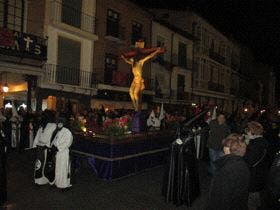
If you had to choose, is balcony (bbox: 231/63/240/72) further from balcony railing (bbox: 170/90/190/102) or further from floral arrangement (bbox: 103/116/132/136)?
floral arrangement (bbox: 103/116/132/136)

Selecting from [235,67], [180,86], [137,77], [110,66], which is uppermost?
[235,67]

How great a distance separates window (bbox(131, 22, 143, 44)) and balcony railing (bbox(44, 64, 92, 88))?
18.4 ft

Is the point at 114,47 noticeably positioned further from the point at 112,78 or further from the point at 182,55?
the point at 182,55

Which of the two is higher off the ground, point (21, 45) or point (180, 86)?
point (21, 45)

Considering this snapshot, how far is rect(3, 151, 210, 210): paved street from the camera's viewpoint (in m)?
7.62

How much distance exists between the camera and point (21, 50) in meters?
16.7

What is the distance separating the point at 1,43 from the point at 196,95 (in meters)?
25.5

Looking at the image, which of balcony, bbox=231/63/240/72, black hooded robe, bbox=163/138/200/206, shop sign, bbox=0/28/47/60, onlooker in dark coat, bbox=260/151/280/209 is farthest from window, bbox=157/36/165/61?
onlooker in dark coat, bbox=260/151/280/209

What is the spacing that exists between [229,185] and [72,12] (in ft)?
62.4

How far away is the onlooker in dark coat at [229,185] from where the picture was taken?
166 inches

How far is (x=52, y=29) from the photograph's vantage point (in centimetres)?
1992

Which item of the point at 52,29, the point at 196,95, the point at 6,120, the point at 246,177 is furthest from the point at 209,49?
the point at 246,177

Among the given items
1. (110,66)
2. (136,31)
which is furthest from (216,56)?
(110,66)

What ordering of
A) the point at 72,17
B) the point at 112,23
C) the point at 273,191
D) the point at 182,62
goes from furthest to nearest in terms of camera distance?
1. the point at 182,62
2. the point at 112,23
3. the point at 72,17
4. the point at 273,191
